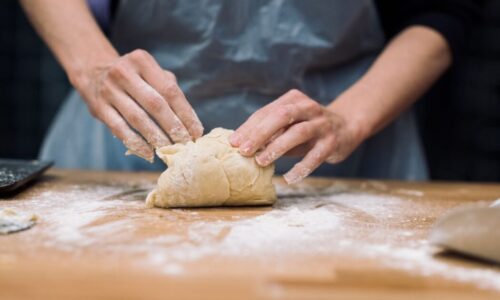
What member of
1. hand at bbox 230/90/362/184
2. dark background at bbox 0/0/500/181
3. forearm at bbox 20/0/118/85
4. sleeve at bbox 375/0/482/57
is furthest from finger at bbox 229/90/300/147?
dark background at bbox 0/0/500/181

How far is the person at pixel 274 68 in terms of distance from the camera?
1.35 meters

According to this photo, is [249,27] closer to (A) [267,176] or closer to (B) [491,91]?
(A) [267,176]

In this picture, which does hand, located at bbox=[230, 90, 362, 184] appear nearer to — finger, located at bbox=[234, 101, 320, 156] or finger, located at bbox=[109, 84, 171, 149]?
finger, located at bbox=[234, 101, 320, 156]

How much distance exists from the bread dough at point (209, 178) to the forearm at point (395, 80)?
0.30 meters

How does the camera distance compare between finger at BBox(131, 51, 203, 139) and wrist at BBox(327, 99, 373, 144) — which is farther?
wrist at BBox(327, 99, 373, 144)

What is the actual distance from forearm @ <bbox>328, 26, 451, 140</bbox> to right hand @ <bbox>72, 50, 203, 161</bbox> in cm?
37

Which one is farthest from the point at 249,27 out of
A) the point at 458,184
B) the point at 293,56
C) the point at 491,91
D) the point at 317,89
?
the point at 491,91

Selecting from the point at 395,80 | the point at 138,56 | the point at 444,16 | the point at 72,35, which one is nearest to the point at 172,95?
the point at 138,56

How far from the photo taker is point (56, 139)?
1918mm

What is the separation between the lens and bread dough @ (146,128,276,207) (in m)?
1.25

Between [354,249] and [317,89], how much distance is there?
2.61 feet

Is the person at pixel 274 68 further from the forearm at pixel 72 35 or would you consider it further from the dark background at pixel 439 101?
the dark background at pixel 439 101

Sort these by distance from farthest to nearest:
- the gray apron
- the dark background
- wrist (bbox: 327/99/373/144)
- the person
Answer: the dark background < the gray apron < wrist (bbox: 327/99/373/144) < the person

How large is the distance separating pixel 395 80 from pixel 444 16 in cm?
25
